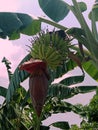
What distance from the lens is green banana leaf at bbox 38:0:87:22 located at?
9.35ft

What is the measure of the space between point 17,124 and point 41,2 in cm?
211

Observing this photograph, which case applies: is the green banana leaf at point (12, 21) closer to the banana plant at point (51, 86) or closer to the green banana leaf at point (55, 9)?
the green banana leaf at point (55, 9)

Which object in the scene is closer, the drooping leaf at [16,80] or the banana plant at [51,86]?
the banana plant at [51,86]

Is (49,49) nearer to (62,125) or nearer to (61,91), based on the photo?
(61,91)

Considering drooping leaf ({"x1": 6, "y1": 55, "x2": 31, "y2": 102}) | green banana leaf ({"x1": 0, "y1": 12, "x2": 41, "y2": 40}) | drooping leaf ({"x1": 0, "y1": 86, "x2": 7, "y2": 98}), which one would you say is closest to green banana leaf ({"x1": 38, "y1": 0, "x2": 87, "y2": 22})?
green banana leaf ({"x1": 0, "y1": 12, "x2": 41, "y2": 40})

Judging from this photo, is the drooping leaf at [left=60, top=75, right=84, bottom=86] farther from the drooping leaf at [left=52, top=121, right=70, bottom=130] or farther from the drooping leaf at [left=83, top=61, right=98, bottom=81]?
the drooping leaf at [left=52, top=121, right=70, bottom=130]

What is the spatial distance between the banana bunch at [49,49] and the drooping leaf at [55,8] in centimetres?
134

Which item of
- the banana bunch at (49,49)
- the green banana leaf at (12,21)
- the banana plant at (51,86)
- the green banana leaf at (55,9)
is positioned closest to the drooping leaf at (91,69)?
the banana plant at (51,86)

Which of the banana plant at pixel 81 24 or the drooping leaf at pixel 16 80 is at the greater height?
the banana plant at pixel 81 24

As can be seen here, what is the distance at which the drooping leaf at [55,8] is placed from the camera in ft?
9.35

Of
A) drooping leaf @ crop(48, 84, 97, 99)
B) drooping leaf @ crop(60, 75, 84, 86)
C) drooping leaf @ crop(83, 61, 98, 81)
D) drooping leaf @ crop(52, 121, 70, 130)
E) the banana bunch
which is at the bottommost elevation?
drooping leaf @ crop(52, 121, 70, 130)

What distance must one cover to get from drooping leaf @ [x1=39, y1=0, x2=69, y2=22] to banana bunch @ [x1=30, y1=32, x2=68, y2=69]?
1338 mm

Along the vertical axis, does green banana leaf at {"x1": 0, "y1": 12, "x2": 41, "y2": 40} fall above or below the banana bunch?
above

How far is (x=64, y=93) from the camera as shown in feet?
12.8
